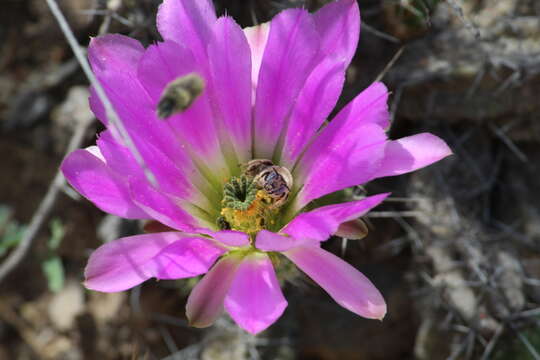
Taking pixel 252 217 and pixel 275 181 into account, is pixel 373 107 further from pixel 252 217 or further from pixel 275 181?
pixel 252 217

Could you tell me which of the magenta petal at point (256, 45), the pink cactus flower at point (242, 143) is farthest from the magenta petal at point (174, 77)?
the magenta petal at point (256, 45)

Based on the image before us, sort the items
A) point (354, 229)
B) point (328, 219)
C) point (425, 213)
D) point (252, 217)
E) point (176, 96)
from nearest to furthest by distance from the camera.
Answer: point (176, 96)
point (328, 219)
point (354, 229)
point (252, 217)
point (425, 213)

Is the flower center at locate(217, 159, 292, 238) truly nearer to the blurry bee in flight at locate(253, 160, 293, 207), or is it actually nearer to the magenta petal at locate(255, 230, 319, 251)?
the blurry bee in flight at locate(253, 160, 293, 207)

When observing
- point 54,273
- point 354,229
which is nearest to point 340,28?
point 354,229

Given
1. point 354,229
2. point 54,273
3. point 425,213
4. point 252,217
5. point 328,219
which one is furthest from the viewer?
point 54,273

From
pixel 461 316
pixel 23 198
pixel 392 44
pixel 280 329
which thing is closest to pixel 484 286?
pixel 461 316

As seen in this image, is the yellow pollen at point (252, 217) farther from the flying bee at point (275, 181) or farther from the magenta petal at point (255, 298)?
the magenta petal at point (255, 298)
